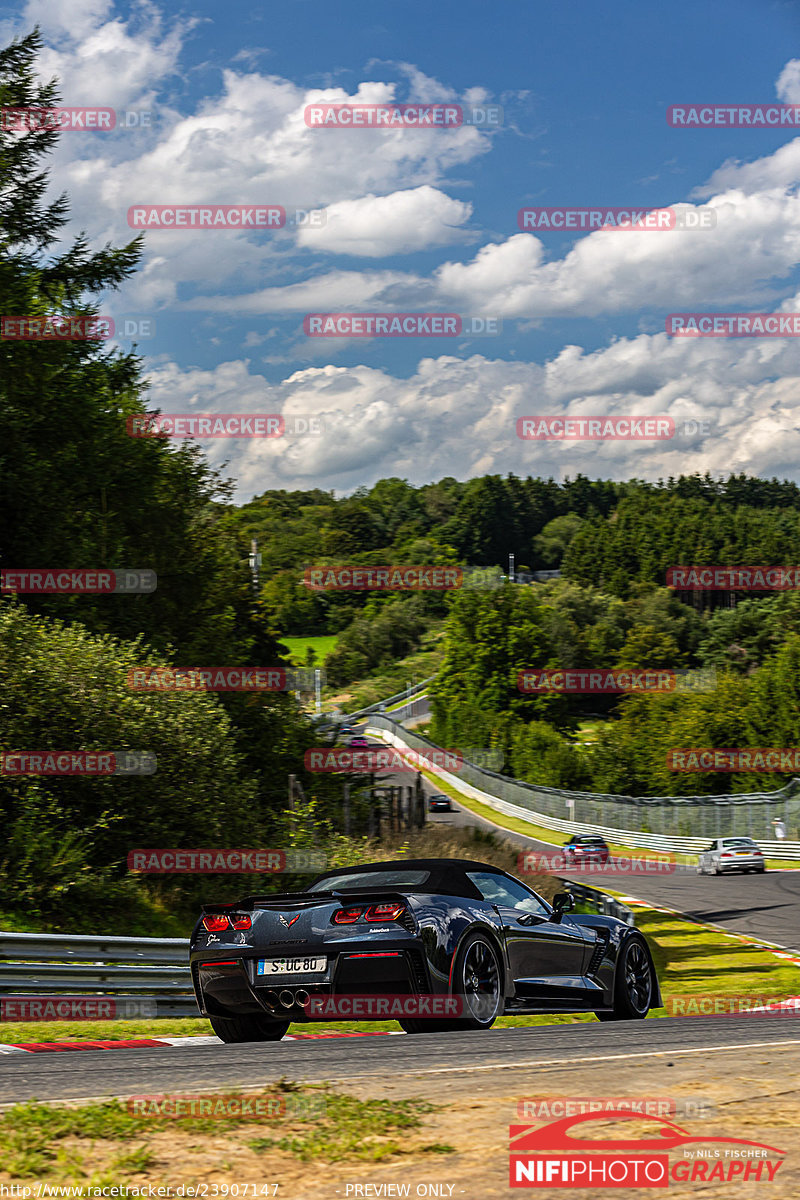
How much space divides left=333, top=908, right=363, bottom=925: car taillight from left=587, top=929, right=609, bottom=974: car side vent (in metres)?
2.45

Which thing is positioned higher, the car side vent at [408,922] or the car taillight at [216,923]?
the car side vent at [408,922]

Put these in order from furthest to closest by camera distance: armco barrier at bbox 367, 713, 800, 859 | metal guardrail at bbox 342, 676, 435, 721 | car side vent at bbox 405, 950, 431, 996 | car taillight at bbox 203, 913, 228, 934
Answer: metal guardrail at bbox 342, 676, 435, 721, armco barrier at bbox 367, 713, 800, 859, car taillight at bbox 203, 913, 228, 934, car side vent at bbox 405, 950, 431, 996

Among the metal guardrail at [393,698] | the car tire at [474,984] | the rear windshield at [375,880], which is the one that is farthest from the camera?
the metal guardrail at [393,698]

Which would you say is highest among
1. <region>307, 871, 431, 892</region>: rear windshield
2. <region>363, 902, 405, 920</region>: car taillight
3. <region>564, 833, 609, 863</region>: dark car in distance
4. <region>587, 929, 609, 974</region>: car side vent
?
<region>307, 871, 431, 892</region>: rear windshield

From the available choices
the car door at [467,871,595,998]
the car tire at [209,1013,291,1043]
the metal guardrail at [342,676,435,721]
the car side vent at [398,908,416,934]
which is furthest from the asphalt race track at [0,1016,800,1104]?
the metal guardrail at [342,676,435,721]

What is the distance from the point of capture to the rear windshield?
800 cm

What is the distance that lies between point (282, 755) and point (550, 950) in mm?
20957

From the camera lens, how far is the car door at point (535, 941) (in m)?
8.28

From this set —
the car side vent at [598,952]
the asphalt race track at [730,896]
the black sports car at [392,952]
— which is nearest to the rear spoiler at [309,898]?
the black sports car at [392,952]

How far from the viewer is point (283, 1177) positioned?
12.5 feet

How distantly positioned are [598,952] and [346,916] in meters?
2.61

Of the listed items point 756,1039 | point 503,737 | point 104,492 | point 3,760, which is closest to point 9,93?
point 104,492

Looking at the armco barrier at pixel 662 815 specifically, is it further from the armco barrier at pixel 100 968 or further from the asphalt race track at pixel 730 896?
the armco barrier at pixel 100 968

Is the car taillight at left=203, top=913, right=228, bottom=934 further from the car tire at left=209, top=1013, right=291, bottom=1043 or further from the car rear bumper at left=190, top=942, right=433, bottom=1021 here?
the car tire at left=209, top=1013, right=291, bottom=1043
